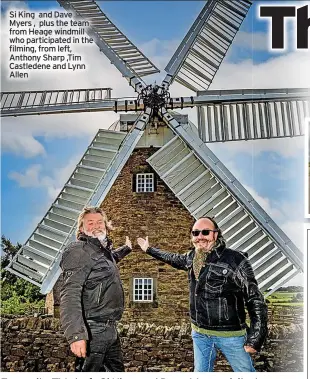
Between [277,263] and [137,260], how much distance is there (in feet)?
3.58

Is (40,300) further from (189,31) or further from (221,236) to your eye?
(189,31)

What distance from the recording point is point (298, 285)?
15.5 ft

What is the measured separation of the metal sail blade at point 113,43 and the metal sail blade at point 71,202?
394 millimetres

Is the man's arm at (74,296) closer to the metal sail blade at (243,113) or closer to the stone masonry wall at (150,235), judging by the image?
the stone masonry wall at (150,235)

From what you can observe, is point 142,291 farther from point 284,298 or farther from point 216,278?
point 284,298

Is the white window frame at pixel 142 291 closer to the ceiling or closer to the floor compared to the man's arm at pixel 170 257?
closer to the floor

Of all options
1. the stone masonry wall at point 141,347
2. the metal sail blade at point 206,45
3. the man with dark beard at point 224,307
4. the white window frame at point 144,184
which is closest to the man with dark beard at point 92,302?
the stone masonry wall at point 141,347

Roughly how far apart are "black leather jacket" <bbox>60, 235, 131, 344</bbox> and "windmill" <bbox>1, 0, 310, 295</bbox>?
1.09 ft

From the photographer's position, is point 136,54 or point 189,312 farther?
point 136,54

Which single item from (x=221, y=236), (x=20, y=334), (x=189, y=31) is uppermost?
(x=189, y=31)

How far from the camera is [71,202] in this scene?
496 centimetres

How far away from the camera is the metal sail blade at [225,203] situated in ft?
15.6

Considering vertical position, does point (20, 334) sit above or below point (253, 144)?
below

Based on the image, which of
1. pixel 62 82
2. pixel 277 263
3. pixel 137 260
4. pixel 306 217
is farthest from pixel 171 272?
pixel 62 82
